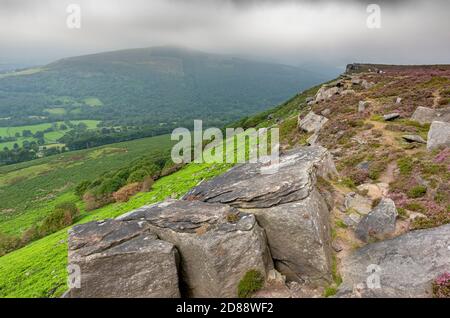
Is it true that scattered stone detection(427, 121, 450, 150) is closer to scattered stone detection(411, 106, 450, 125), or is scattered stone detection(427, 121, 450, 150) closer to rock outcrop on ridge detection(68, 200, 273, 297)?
scattered stone detection(411, 106, 450, 125)

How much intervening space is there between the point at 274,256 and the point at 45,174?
552 feet

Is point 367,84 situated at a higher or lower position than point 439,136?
higher

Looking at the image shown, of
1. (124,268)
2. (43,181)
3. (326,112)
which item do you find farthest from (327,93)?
(43,181)

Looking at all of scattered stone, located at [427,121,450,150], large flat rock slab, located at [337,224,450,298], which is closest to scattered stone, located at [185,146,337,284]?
large flat rock slab, located at [337,224,450,298]

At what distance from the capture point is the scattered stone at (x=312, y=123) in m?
45.4

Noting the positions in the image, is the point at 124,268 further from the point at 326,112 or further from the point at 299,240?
the point at 326,112

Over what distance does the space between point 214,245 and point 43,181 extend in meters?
150

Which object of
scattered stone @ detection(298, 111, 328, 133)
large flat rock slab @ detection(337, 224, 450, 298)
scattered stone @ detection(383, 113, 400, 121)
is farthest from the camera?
scattered stone @ detection(298, 111, 328, 133)

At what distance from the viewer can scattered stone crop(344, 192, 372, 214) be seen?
1819cm

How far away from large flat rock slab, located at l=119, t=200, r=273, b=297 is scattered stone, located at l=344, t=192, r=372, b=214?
739cm

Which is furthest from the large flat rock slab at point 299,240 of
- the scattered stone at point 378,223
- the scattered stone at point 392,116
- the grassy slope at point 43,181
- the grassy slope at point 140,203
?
the grassy slope at point 43,181

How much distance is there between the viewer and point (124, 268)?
13.1 metres
